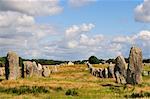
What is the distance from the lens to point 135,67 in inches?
2042

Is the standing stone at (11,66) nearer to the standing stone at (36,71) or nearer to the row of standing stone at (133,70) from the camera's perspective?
the standing stone at (36,71)

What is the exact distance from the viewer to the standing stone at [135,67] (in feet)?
168

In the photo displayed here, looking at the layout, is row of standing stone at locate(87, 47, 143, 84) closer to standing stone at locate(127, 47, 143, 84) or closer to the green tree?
standing stone at locate(127, 47, 143, 84)

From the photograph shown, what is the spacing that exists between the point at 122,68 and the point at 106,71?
14761 millimetres

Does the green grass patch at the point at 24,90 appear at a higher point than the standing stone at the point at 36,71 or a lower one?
lower

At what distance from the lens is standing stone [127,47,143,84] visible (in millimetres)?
51344

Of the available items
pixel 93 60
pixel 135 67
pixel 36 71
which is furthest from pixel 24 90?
pixel 93 60

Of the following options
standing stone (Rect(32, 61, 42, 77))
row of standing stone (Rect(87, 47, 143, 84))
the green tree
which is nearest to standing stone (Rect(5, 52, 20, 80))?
standing stone (Rect(32, 61, 42, 77))

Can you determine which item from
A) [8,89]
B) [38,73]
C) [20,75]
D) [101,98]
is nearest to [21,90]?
[8,89]

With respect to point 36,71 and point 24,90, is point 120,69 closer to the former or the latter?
point 36,71

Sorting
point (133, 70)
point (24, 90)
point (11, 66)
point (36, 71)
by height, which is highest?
point (11, 66)

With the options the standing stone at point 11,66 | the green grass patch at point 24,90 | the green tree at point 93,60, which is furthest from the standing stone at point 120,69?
the green tree at point 93,60

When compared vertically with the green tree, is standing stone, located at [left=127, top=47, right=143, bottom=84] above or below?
below

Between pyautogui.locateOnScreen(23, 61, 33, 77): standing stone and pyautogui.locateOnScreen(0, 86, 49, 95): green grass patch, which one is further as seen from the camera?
pyautogui.locateOnScreen(23, 61, 33, 77): standing stone
